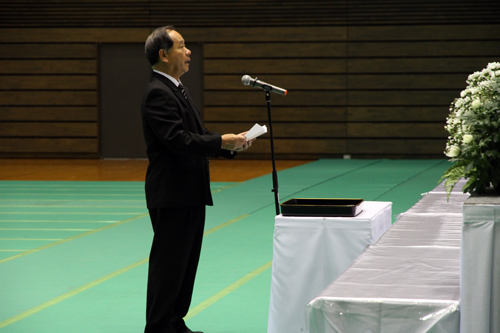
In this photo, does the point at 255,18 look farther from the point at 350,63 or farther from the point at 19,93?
the point at 19,93

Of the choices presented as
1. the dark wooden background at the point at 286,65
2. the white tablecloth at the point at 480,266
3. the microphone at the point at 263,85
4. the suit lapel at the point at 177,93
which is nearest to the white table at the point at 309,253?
the suit lapel at the point at 177,93

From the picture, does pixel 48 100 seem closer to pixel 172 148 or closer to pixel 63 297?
pixel 63 297

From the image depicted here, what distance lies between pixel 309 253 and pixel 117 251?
110 inches

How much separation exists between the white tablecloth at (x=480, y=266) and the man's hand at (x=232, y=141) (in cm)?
140

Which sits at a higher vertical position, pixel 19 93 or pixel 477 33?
pixel 477 33

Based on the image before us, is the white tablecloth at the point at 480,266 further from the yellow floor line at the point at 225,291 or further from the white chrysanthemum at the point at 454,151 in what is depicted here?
the yellow floor line at the point at 225,291

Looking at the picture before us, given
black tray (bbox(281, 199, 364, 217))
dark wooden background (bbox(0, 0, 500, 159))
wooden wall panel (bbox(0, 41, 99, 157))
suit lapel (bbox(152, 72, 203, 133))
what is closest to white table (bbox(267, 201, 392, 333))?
black tray (bbox(281, 199, 364, 217))

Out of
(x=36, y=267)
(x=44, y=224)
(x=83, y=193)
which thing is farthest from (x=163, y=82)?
(x=83, y=193)

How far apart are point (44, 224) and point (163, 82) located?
4.30 metres

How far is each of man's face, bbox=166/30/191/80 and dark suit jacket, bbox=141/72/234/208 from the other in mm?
64

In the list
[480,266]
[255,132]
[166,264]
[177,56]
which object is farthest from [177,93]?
[480,266]

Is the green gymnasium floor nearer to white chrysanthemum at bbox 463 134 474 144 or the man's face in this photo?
the man's face

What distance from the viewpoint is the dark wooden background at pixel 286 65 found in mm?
14430

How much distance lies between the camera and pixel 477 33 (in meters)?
14.2
